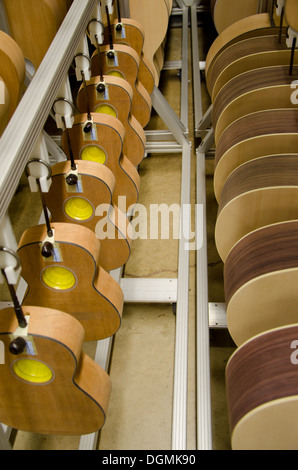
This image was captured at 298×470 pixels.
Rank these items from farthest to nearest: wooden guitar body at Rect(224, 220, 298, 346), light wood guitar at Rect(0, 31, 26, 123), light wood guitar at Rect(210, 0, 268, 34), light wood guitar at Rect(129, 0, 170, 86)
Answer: light wood guitar at Rect(210, 0, 268, 34) → light wood guitar at Rect(129, 0, 170, 86) → light wood guitar at Rect(0, 31, 26, 123) → wooden guitar body at Rect(224, 220, 298, 346)

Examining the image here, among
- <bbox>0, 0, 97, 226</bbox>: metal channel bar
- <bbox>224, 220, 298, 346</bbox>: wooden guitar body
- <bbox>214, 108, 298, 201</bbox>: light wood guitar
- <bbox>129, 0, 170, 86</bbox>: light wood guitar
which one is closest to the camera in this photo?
<bbox>0, 0, 97, 226</bbox>: metal channel bar

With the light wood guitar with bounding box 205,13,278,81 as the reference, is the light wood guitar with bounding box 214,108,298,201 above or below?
below

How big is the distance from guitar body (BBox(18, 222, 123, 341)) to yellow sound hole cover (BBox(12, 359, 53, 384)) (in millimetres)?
222

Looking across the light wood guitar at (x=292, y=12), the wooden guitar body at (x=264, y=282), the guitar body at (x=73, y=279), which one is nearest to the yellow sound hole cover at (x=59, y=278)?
the guitar body at (x=73, y=279)

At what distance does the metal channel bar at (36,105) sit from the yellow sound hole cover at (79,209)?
33cm

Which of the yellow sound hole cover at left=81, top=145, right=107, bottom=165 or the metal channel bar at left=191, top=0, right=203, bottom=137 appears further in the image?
the metal channel bar at left=191, top=0, right=203, bottom=137

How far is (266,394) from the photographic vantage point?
41.6 inches

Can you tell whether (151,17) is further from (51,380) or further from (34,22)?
(51,380)

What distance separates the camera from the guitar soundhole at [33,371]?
44.7 inches

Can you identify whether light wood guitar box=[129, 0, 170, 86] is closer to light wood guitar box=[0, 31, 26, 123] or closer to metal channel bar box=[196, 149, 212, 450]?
metal channel bar box=[196, 149, 212, 450]

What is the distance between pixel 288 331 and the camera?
1.12 meters

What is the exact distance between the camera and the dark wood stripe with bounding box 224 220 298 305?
4.20 feet

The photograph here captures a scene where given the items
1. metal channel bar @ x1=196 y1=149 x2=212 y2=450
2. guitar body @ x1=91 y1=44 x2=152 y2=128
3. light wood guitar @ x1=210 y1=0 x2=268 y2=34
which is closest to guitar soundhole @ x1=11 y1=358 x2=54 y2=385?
metal channel bar @ x1=196 y1=149 x2=212 y2=450

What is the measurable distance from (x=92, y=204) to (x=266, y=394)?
761 millimetres
